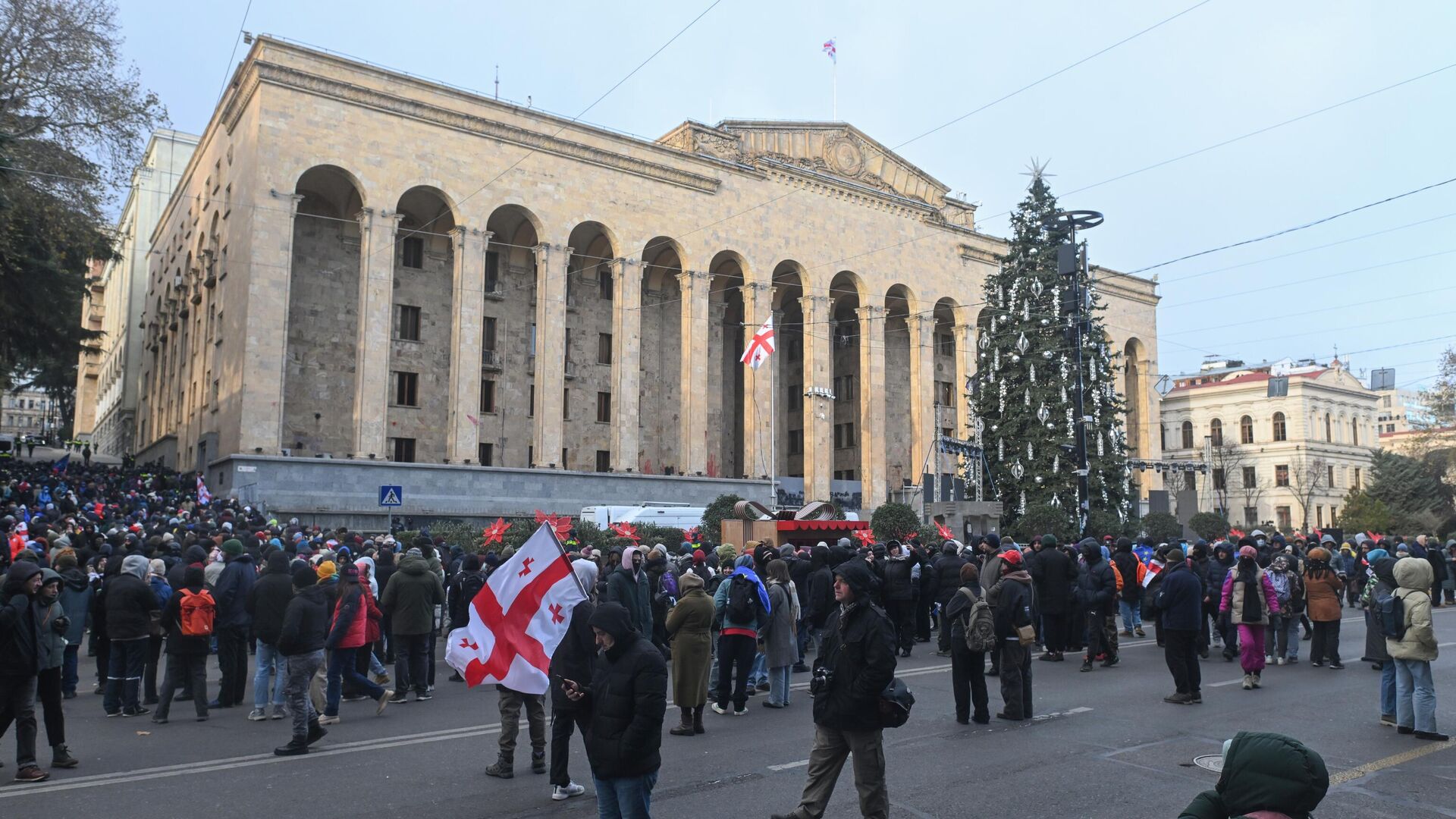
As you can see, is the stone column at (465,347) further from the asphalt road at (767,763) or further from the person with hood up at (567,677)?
the person with hood up at (567,677)

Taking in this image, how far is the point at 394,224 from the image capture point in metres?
32.7

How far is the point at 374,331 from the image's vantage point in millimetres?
31875

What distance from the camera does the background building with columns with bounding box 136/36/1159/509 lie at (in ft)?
104

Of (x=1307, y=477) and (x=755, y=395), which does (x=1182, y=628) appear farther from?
(x=1307, y=477)

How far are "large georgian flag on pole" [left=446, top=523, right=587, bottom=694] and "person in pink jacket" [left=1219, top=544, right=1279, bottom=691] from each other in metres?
8.44

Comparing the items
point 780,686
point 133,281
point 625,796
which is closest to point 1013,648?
point 780,686

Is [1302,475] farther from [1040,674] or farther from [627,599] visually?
[627,599]

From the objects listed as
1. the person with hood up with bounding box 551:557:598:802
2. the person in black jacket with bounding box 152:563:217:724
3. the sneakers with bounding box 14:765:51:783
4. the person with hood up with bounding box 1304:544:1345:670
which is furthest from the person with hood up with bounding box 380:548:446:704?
the person with hood up with bounding box 1304:544:1345:670

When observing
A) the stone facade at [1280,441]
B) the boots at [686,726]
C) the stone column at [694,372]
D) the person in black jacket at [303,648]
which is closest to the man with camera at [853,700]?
the boots at [686,726]

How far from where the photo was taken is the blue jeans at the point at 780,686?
35.4ft

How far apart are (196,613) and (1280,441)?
70437 millimetres

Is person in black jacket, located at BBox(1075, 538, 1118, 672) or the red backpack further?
person in black jacket, located at BBox(1075, 538, 1118, 672)

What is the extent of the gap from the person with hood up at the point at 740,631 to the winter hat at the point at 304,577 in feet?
13.3

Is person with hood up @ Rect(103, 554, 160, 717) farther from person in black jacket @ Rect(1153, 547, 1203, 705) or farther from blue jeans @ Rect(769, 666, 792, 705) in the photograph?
person in black jacket @ Rect(1153, 547, 1203, 705)
